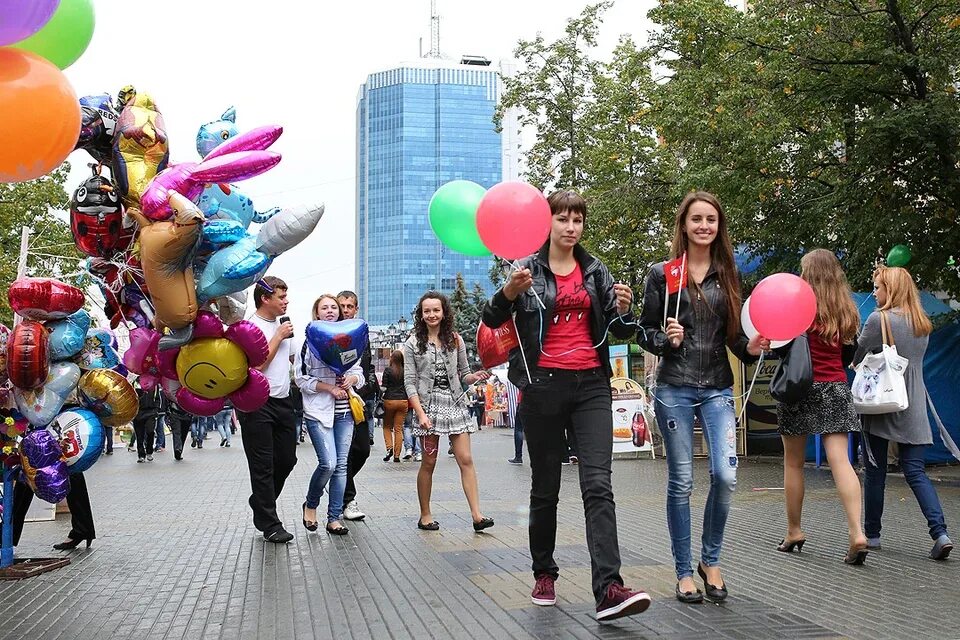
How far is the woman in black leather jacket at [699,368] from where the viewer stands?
564 cm

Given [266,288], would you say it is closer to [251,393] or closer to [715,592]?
[251,393]

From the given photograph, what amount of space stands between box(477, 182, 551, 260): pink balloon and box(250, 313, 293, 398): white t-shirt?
355 cm

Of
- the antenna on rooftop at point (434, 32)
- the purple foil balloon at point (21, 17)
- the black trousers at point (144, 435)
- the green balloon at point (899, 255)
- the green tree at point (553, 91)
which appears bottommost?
the black trousers at point (144, 435)

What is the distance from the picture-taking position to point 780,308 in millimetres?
5707

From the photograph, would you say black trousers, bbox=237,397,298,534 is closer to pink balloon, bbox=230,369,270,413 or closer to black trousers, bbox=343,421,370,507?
black trousers, bbox=343,421,370,507

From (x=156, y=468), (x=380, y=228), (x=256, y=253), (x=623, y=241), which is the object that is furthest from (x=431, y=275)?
(x=256, y=253)

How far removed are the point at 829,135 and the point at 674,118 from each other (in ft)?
13.2

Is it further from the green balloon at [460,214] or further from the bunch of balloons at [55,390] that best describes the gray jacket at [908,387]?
the bunch of balloons at [55,390]

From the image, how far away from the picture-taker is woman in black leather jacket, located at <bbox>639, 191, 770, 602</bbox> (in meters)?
5.64

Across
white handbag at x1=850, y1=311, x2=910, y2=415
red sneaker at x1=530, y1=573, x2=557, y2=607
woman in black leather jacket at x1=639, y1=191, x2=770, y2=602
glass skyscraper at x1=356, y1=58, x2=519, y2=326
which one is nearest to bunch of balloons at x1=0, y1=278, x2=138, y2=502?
red sneaker at x1=530, y1=573, x2=557, y2=607

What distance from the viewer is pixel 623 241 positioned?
26016 millimetres

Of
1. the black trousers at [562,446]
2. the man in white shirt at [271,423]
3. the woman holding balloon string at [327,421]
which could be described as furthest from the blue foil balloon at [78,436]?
the black trousers at [562,446]

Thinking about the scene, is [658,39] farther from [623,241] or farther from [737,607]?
[737,607]

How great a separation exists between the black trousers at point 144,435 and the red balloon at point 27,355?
1491cm
